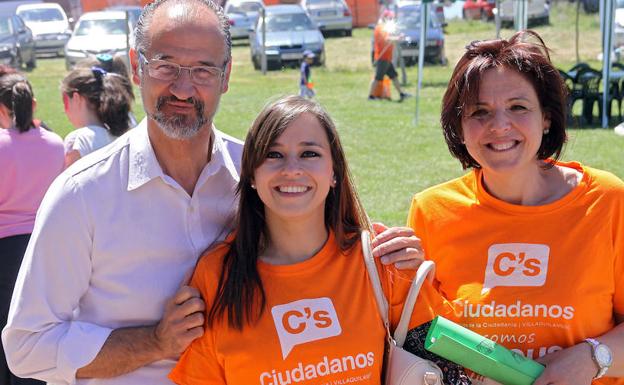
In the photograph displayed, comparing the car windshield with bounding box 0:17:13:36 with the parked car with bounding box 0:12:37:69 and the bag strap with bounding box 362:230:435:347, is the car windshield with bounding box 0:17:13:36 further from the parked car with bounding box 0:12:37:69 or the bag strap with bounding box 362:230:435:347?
the bag strap with bounding box 362:230:435:347

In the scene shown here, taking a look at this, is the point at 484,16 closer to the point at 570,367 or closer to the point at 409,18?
the point at 409,18

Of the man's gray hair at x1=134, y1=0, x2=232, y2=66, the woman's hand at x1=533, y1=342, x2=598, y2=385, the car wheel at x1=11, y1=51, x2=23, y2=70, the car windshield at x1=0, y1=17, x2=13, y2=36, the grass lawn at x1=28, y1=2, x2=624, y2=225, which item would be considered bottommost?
the grass lawn at x1=28, y1=2, x2=624, y2=225

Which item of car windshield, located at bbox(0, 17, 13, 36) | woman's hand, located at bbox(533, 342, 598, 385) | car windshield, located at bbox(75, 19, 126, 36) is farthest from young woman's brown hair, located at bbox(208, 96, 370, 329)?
car windshield, located at bbox(0, 17, 13, 36)

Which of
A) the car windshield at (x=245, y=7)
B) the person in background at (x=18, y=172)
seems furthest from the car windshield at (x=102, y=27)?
the person in background at (x=18, y=172)

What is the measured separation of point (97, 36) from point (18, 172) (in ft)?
63.0

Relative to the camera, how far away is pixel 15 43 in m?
24.6

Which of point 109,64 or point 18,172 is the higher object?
point 109,64

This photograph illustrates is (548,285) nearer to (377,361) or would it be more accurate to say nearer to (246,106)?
(377,361)

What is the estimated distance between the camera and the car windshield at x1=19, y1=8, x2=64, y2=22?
2978cm

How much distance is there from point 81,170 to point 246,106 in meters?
15.1

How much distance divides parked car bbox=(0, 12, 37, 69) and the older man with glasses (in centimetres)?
2237

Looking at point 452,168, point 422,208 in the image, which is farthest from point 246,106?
point 422,208

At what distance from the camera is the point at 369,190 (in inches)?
389

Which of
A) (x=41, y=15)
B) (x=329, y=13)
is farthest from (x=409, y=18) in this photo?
(x=41, y=15)
